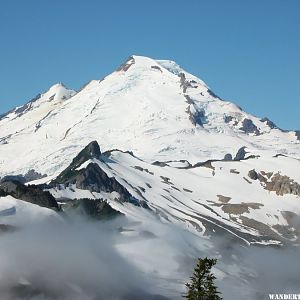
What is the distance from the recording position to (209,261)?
8850 cm

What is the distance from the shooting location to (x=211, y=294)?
88.8 m

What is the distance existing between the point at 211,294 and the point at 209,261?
12.9ft
